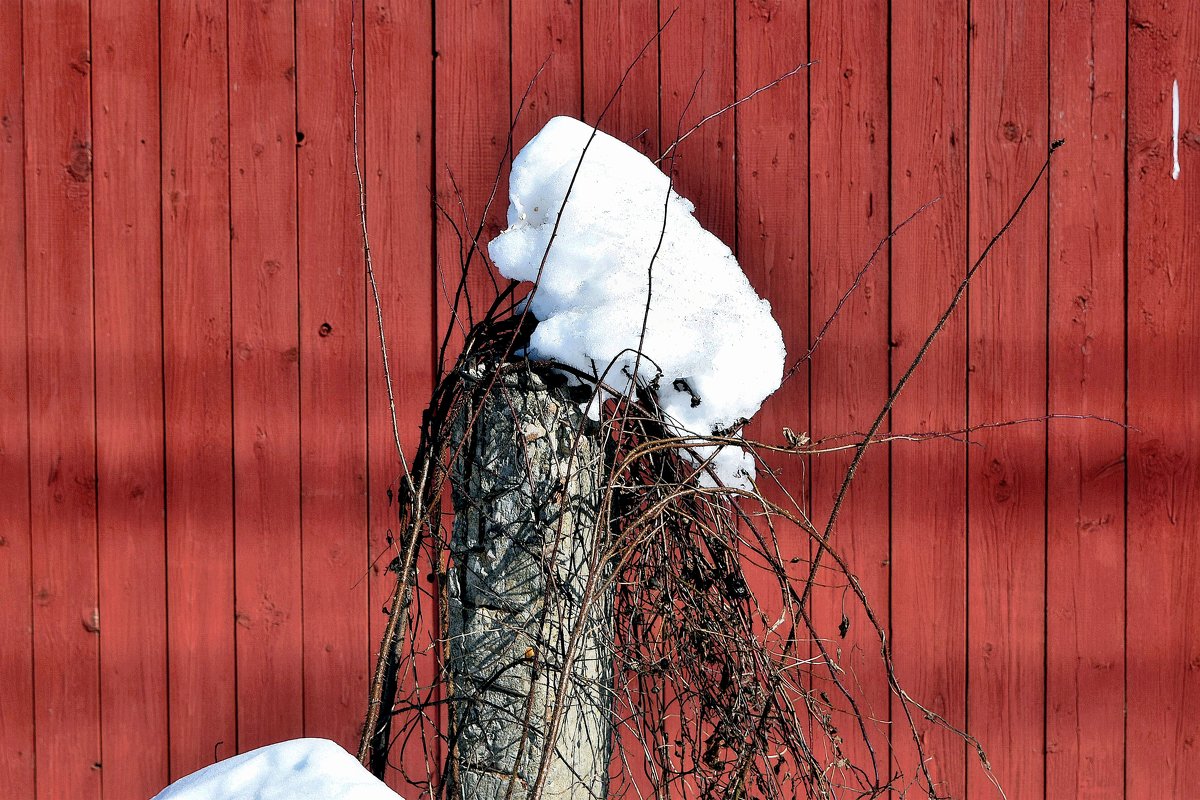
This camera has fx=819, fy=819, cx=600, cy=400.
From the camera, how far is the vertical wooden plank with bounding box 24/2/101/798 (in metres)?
1.74

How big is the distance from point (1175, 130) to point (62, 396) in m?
2.43

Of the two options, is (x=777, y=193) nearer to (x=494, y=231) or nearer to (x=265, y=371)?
(x=494, y=231)

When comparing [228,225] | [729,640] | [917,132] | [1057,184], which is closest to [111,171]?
[228,225]

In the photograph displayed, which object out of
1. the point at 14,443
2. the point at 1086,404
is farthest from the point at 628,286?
the point at 14,443

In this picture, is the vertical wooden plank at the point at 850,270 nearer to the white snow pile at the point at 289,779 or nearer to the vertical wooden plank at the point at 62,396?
the white snow pile at the point at 289,779

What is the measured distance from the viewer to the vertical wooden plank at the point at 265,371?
1.73 metres


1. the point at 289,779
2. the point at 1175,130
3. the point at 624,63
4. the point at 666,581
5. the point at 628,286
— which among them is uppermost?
the point at 624,63

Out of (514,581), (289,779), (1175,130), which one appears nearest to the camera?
(289,779)

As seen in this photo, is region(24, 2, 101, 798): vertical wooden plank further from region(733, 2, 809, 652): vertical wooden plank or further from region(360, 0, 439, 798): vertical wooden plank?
region(733, 2, 809, 652): vertical wooden plank

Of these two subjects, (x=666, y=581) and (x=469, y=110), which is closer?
(x=666, y=581)

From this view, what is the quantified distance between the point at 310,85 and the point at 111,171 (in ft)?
1.53

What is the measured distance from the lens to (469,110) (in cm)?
173

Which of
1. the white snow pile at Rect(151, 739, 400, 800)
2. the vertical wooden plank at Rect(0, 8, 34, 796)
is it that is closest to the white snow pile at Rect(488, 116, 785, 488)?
the white snow pile at Rect(151, 739, 400, 800)

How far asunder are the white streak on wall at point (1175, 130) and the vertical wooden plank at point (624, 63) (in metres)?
1.08
